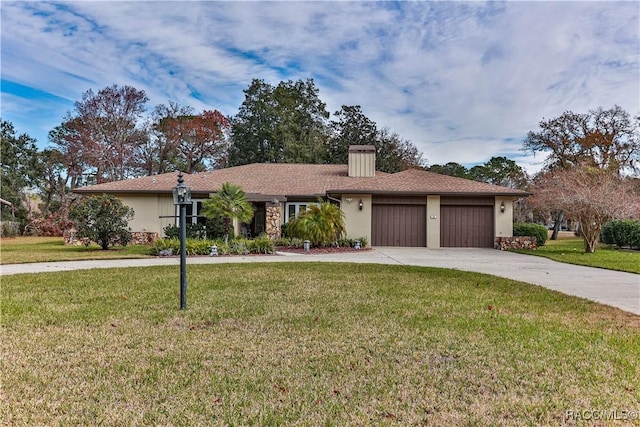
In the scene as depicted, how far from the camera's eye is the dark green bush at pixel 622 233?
55.1 ft

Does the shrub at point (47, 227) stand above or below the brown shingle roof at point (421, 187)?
below

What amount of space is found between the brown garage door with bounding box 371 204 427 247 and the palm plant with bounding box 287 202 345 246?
2551 millimetres

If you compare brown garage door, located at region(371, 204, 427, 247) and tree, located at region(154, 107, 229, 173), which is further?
tree, located at region(154, 107, 229, 173)

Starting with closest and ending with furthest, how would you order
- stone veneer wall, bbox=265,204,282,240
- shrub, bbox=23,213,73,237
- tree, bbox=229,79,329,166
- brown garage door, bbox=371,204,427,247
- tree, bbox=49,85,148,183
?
brown garage door, bbox=371,204,427,247
stone veneer wall, bbox=265,204,282,240
shrub, bbox=23,213,73,237
tree, bbox=49,85,148,183
tree, bbox=229,79,329,166

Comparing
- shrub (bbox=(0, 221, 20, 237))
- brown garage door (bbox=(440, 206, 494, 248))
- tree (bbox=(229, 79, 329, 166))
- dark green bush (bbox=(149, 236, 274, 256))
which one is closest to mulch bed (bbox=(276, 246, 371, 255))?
dark green bush (bbox=(149, 236, 274, 256))

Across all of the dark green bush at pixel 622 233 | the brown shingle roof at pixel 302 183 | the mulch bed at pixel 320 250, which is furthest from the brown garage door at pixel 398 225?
the dark green bush at pixel 622 233

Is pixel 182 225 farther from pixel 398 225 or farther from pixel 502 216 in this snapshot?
pixel 502 216

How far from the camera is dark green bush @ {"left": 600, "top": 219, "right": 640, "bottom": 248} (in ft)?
55.1

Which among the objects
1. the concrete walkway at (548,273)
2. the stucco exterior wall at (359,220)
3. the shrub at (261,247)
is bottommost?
the concrete walkway at (548,273)

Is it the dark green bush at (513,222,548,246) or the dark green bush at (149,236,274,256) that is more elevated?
the dark green bush at (513,222,548,246)

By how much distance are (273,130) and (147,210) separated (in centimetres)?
1467

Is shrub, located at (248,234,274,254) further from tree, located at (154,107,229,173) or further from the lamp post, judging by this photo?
tree, located at (154,107,229,173)

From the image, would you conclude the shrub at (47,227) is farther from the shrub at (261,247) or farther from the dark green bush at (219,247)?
the shrub at (261,247)

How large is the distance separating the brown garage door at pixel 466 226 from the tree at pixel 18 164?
94.9ft
